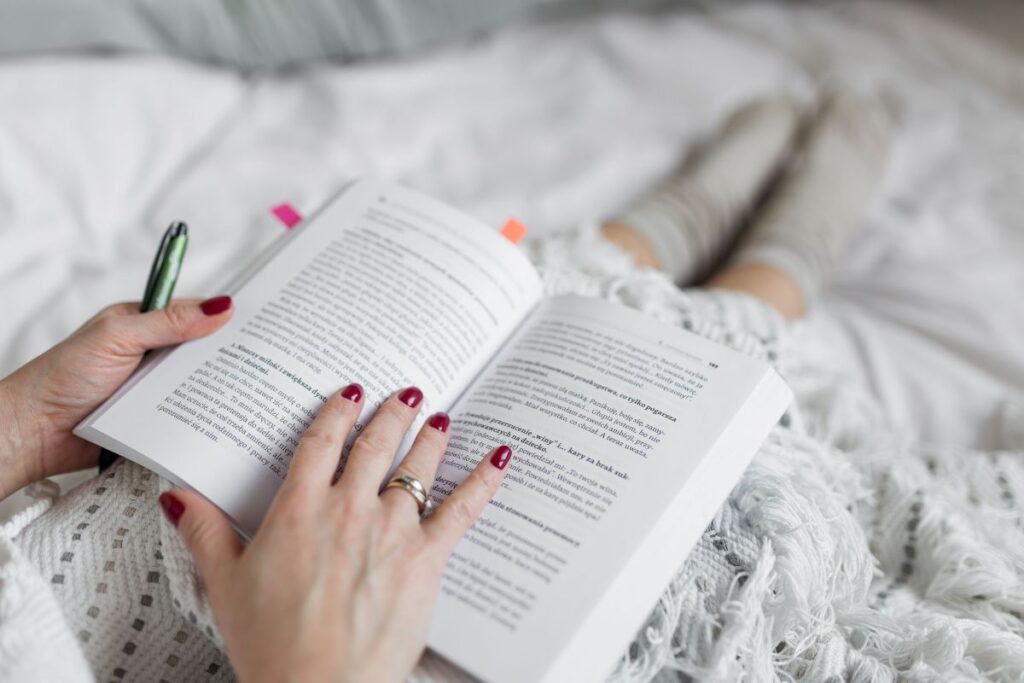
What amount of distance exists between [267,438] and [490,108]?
67cm

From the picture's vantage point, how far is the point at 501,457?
554mm

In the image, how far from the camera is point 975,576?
63 centimetres

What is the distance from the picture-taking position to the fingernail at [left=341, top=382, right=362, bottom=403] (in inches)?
22.1

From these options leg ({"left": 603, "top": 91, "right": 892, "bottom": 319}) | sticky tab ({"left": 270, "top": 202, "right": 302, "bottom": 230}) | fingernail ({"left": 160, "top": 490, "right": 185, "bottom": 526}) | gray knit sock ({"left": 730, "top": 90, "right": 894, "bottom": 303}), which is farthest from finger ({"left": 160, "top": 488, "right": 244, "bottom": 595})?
gray knit sock ({"left": 730, "top": 90, "right": 894, "bottom": 303})

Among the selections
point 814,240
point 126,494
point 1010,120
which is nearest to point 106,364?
point 126,494

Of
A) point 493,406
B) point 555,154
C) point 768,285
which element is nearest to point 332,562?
point 493,406

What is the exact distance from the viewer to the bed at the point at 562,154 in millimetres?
862

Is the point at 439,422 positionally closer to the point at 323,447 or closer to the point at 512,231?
the point at 323,447

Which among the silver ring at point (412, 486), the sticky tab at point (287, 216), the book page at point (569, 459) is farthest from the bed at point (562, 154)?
the silver ring at point (412, 486)

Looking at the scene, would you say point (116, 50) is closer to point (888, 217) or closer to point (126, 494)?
point (126, 494)

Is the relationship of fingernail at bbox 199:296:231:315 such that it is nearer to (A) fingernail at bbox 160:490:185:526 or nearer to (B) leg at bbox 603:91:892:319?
(A) fingernail at bbox 160:490:185:526

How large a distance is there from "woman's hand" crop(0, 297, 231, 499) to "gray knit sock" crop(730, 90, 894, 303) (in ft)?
1.95

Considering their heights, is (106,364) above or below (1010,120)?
below

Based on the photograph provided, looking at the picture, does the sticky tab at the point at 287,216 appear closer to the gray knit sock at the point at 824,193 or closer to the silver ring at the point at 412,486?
the silver ring at the point at 412,486
